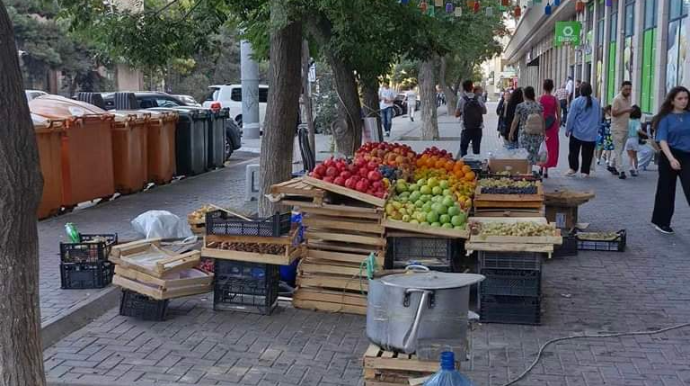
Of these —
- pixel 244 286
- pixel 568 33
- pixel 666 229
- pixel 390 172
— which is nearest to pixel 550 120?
pixel 666 229

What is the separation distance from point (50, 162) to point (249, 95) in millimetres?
13830

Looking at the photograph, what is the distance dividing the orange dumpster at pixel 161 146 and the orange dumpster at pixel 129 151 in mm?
394

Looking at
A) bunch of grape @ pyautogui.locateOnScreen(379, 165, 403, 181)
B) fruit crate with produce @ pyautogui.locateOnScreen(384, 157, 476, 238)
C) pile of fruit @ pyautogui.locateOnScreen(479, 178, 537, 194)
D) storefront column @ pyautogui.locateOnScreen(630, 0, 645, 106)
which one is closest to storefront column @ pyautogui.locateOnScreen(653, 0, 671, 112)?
storefront column @ pyautogui.locateOnScreen(630, 0, 645, 106)

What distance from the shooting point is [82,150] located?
11383 mm

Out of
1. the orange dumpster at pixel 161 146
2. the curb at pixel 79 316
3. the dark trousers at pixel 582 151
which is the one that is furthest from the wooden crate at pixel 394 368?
the dark trousers at pixel 582 151

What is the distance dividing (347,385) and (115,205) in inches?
304

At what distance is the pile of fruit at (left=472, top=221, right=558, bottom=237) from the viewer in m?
6.29

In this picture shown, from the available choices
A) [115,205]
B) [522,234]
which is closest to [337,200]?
[522,234]

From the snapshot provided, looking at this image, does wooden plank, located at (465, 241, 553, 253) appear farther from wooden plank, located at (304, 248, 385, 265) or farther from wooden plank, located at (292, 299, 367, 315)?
wooden plank, located at (292, 299, 367, 315)

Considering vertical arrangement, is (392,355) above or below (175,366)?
above

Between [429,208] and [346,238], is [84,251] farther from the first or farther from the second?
[429,208]

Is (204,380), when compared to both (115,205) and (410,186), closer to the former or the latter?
(410,186)

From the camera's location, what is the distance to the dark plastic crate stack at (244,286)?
6684mm

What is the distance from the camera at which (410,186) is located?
296 inches
